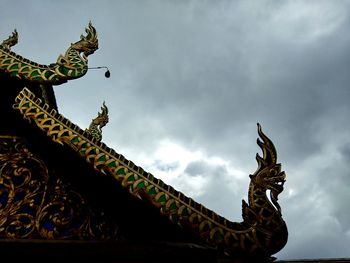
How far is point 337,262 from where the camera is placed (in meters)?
6.03

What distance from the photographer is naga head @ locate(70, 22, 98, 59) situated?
3941 millimetres

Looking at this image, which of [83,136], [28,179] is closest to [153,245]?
[83,136]

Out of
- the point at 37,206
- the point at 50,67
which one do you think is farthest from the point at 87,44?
the point at 37,206

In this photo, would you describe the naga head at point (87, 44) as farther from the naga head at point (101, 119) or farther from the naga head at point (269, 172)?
the naga head at point (101, 119)

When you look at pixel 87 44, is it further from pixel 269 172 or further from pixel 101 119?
pixel 101 119

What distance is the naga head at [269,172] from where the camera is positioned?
9.74 ft

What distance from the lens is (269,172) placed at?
302 centimetres

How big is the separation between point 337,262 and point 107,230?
4.34 meters

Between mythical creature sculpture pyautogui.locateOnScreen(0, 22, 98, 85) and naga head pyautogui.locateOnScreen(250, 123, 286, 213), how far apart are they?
1.83m

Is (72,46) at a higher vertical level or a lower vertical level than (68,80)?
higher

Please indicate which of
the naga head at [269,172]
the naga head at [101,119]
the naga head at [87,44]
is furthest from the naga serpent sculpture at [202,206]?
the naga head at [101,119]

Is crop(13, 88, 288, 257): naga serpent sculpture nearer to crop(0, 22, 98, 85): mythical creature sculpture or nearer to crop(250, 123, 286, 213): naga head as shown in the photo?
crop(250, 123, 286, 213): naga head

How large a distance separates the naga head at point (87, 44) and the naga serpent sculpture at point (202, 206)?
918 mm

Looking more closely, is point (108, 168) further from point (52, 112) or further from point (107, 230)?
point (52, 112)
